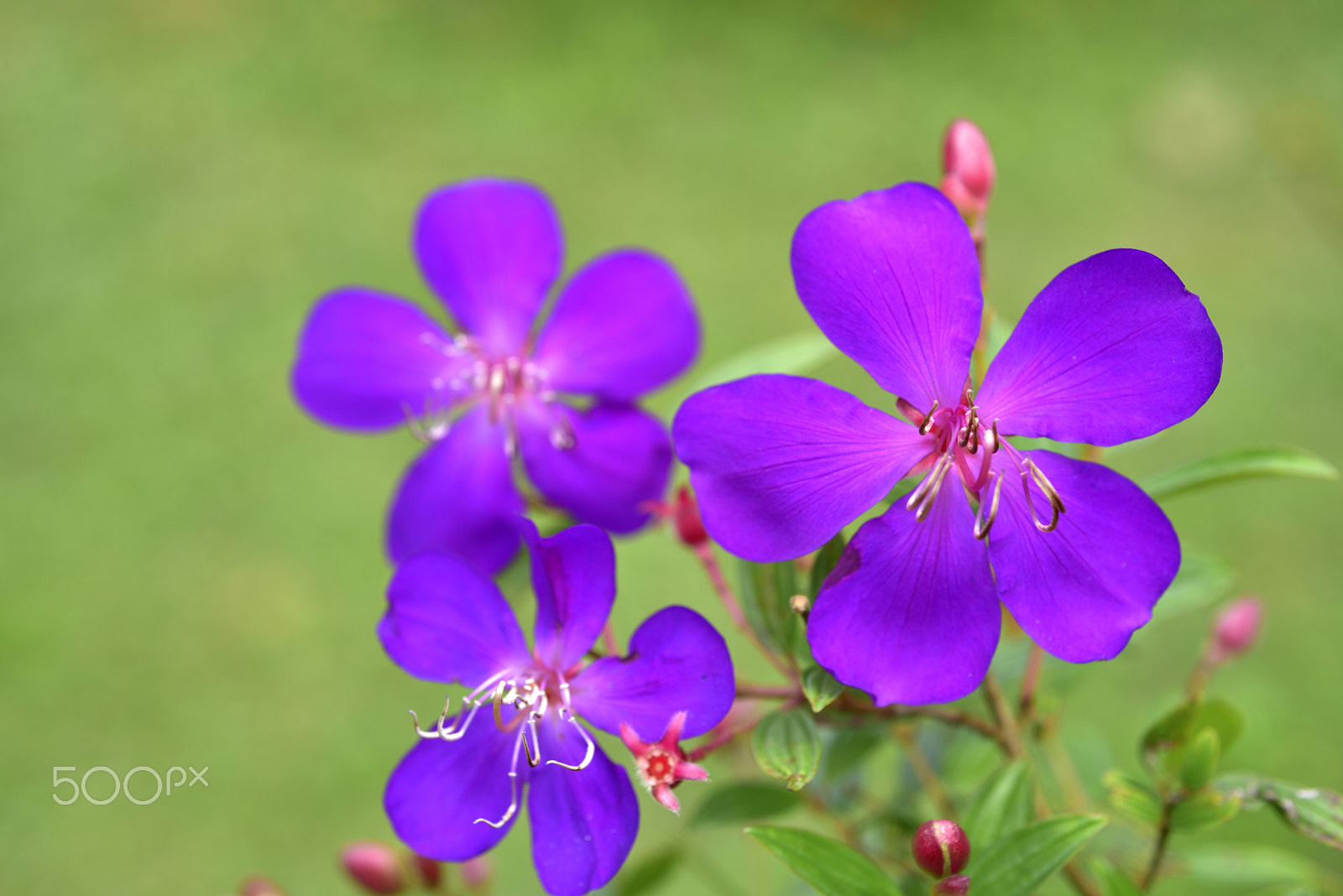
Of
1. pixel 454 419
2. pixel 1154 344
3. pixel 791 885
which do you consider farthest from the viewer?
pixel 791 885

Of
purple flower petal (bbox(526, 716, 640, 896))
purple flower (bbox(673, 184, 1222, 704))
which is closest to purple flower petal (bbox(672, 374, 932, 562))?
purple flower (bbox(673, 184, 1222, 704))

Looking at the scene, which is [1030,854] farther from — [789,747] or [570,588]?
[570,588]

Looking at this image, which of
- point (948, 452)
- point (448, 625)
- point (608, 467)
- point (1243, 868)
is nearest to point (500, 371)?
point (608, 467)

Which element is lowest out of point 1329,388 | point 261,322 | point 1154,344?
point 261,322

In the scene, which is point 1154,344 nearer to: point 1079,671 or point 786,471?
point 786,471

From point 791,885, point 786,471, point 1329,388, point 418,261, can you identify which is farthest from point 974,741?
point 1329,388

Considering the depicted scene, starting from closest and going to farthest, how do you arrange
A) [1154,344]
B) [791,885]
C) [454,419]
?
[1154,344]
[454,419]
[791,885]

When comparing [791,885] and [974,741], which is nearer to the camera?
[974,741]

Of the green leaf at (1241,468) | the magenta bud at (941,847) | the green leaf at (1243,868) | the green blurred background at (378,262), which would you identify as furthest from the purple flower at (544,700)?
the green blurred background at (378,262)

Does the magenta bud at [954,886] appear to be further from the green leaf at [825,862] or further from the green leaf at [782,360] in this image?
the green leaf at [782,360]
